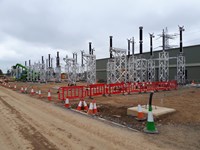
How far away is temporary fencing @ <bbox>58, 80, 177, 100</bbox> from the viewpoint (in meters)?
18.5

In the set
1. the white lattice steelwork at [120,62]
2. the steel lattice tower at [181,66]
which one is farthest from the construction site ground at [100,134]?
the steel lattice tower at [181,66]

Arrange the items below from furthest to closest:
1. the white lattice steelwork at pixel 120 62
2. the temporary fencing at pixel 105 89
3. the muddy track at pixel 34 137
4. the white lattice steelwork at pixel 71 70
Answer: the white lattice steelwork at pixel 71 70 → the white lattice steelwork at pixel 120 62 → the temporary fencing at pixel 105 89 → the muddy track at pixel 34 137

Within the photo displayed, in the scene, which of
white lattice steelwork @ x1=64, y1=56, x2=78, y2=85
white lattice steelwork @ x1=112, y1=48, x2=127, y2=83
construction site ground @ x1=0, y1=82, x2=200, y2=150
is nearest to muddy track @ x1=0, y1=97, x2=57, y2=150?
construction site ground @ x1=0, y1=82, x2=200, y2=150

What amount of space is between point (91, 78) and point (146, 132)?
29823 mm

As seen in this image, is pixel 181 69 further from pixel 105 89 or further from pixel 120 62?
pixel 105 89

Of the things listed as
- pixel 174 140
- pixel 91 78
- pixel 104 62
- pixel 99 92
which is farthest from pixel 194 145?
pixel 104 62

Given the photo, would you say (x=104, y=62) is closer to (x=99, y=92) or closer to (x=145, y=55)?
(x=145, y=55)

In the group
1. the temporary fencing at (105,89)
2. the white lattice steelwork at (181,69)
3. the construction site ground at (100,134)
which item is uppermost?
the white lattice steelwork at (181,69)

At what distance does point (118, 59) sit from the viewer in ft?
104

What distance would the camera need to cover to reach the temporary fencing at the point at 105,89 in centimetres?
1848

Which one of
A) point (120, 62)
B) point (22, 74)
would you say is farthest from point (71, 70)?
point (22, 74)

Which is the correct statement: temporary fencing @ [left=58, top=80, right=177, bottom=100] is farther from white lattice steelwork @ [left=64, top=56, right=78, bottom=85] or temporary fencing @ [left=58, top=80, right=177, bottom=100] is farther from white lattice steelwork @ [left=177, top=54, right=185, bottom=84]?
white lattice steelwork @ [left=64, top=56, right=78, bottom=85]

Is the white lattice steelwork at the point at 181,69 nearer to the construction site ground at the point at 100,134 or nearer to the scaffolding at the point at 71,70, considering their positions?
the scaffolding at the point at 71,70

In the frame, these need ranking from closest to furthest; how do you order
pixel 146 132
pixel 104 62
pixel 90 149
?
pixel 90 149
pixel 146 132
pixel 104 62
